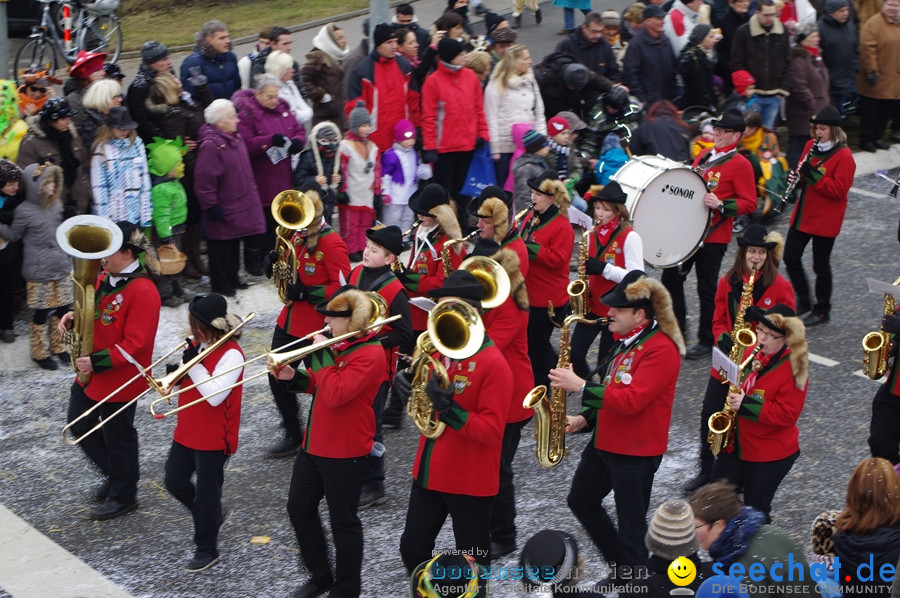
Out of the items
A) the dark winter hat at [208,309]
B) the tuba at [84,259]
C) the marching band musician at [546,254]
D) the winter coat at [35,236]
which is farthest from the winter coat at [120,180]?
the dark winter hat at [208,309]

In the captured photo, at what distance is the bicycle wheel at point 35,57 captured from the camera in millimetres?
13125

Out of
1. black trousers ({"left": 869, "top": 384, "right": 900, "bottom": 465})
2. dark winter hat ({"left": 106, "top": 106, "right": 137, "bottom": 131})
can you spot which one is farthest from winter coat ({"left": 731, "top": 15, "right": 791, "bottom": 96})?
dark winter hat ({"left": 106, "top": 106, "right": 137, "bottom": 131})

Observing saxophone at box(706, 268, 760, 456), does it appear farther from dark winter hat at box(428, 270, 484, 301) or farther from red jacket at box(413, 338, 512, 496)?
dark winter hat at box(428, 270, 484, 301)

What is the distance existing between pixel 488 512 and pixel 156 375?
13.1ft

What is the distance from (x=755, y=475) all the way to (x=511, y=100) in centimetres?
552

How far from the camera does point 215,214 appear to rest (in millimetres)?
9984

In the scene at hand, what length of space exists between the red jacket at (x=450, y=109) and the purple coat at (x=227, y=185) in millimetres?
1731

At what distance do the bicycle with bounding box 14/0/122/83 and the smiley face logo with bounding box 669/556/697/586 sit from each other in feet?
33.7

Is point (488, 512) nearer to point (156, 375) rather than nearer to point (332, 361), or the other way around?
point (332, 361)

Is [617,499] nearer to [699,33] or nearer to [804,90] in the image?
[699,33]

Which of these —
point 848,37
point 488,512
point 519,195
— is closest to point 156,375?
point 519,195

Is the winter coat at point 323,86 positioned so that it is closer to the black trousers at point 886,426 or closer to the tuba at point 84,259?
the tuba at point 84,259

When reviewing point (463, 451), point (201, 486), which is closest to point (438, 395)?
point (463, 451)

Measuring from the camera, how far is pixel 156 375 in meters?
9.21
